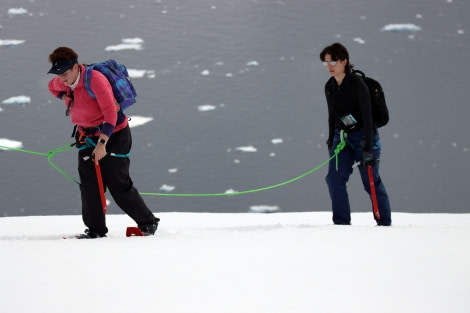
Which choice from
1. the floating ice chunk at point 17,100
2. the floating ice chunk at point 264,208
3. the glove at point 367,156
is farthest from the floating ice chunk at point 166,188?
the glove at point 367,156

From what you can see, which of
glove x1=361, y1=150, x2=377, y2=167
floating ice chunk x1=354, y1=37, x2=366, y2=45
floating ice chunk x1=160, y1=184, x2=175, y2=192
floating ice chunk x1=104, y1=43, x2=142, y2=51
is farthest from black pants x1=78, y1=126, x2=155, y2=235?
floating ice chunk x1=354, y1=37, x2=366, y2=45

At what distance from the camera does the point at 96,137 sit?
2.93m

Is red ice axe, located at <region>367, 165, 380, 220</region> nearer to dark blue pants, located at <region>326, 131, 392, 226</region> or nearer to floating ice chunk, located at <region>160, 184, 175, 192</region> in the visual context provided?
dark blue pants, located at <region>326, 131, 392, 226</region>

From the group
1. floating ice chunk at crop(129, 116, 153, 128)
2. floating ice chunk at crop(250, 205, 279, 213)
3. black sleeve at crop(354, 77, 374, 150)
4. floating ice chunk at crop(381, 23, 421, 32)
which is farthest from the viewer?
floating ice chunk at crop(381, 23, 421, 32)

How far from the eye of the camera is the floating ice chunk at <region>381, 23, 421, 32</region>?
6.07m

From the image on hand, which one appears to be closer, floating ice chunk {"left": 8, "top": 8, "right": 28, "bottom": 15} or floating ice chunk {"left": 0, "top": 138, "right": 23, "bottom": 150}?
floating ice chunk {"left": 0, "top": 138, "right": 23, "bottom": 150}

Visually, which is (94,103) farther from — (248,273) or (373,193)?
(373,193)

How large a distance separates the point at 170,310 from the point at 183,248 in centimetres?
63

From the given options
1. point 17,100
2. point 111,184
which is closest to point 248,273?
point 111,184

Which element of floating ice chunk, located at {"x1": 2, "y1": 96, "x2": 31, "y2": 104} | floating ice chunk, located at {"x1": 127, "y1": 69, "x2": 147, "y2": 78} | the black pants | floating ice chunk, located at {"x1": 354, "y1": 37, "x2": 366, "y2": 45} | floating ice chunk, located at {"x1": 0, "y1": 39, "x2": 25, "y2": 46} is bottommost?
floating ice chunk, located at {"x1": 2, "y1": 96, "x2": 31, "y2": 104}

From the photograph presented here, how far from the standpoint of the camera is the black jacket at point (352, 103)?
3.02 m

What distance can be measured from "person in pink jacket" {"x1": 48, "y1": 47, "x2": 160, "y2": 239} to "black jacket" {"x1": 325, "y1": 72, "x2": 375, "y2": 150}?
1016 millimetres

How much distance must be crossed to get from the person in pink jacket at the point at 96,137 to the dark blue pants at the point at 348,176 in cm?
92

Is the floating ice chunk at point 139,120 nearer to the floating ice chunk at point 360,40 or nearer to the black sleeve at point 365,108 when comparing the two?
the floating ice chunk at point 360,40
